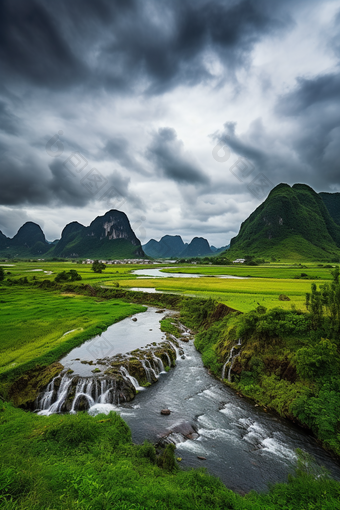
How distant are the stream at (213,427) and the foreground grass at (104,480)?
1.26 metres

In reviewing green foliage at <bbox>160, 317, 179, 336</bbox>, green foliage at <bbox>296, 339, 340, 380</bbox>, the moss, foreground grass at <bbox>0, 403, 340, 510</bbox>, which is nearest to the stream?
the moss

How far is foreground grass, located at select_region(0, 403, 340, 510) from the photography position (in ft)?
21.8

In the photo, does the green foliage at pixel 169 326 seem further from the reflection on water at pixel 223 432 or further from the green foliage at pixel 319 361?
the green foliage at pixel 319 361

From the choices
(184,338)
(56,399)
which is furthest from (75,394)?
(184,338)

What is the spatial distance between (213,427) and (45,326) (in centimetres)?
2194

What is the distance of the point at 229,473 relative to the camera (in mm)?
9766

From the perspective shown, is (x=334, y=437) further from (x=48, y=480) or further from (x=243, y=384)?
(x=48, y=480)

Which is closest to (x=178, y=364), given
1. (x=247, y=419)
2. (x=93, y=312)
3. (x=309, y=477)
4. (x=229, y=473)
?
(x=247, y=419)

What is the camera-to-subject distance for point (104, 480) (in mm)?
7629

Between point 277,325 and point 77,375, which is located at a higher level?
point 277,325

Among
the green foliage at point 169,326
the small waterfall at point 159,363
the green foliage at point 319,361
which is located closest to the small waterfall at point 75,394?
the small waterfall at point 159,363

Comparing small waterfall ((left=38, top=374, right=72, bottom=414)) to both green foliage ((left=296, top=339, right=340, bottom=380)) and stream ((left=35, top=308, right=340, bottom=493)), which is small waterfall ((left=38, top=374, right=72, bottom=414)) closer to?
stream ((left=35, top=308, right=340, bottom=493))

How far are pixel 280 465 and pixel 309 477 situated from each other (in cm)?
181

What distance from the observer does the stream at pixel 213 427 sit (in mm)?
10047
